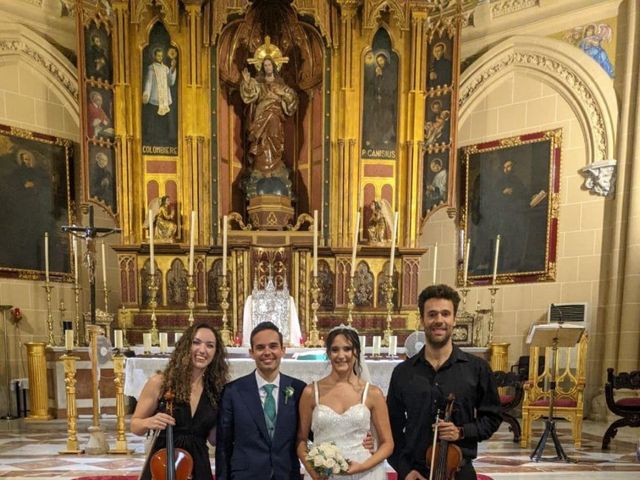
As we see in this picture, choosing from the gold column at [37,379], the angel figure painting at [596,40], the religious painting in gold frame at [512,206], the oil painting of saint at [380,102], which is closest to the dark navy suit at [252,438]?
the oil painting of saint at [380,102]

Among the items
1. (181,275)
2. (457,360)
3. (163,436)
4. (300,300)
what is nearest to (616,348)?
(300,300)

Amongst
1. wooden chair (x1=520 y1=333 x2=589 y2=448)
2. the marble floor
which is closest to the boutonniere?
the marble floor

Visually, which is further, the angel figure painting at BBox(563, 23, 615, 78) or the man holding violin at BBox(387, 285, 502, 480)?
the angel figure painting at BBox(563, 23, 615, 78)

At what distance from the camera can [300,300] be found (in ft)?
25.9

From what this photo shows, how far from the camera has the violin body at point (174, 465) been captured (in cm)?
266

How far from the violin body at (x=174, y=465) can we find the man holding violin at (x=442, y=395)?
96cm

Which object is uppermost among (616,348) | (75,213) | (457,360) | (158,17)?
(158,17)

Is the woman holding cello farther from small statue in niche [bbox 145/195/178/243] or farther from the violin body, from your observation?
small statue in niche [bbox 145/195/178/243]

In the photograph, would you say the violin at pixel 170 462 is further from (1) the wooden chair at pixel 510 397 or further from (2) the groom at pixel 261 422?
(1) the wooden chair at pixel 510 397

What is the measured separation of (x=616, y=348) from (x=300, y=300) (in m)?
4.43

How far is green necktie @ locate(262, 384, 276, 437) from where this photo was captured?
268cm

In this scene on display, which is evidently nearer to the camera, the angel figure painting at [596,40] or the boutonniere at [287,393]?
the boutonniere at [287,393]

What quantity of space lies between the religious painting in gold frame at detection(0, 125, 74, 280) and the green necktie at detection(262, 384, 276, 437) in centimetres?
743

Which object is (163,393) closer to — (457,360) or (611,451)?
(457,360)
